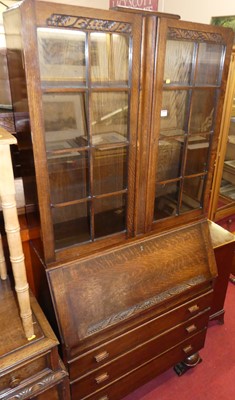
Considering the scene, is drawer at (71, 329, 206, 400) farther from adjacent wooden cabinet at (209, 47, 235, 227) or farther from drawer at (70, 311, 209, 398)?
adjacent wooden cabinet at (209, 47, 235, 227)

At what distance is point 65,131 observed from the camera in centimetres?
110

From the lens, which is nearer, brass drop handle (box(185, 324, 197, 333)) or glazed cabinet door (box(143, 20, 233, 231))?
glazed cabinet door (box(143, 20, 233, 231))

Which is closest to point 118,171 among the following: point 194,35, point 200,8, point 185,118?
point 185,118

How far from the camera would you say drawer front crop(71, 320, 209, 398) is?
1.35m

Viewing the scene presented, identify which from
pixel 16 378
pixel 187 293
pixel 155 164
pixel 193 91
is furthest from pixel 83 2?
pixel 16 378

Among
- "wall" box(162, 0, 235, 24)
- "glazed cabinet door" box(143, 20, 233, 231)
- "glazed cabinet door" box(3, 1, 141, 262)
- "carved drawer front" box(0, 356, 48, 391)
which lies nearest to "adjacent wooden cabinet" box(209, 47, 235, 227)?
"wall" box(162, 0, 235, 24)

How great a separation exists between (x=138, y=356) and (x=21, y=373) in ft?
2.06

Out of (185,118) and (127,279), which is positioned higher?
(185,118)

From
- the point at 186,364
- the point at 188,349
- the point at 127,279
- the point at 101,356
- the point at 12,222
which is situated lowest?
the point at 186,364

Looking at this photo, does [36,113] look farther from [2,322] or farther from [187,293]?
[187,293]

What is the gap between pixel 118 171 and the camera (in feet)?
Result: 4.25

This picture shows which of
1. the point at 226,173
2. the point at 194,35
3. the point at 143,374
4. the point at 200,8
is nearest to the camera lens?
the point at 194,35

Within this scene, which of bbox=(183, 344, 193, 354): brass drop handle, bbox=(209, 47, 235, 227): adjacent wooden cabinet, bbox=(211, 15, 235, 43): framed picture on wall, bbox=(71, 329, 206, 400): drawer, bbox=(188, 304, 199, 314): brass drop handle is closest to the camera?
bbox=(71, 329, 206, 400): drawer

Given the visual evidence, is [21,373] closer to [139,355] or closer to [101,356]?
[101,356]
